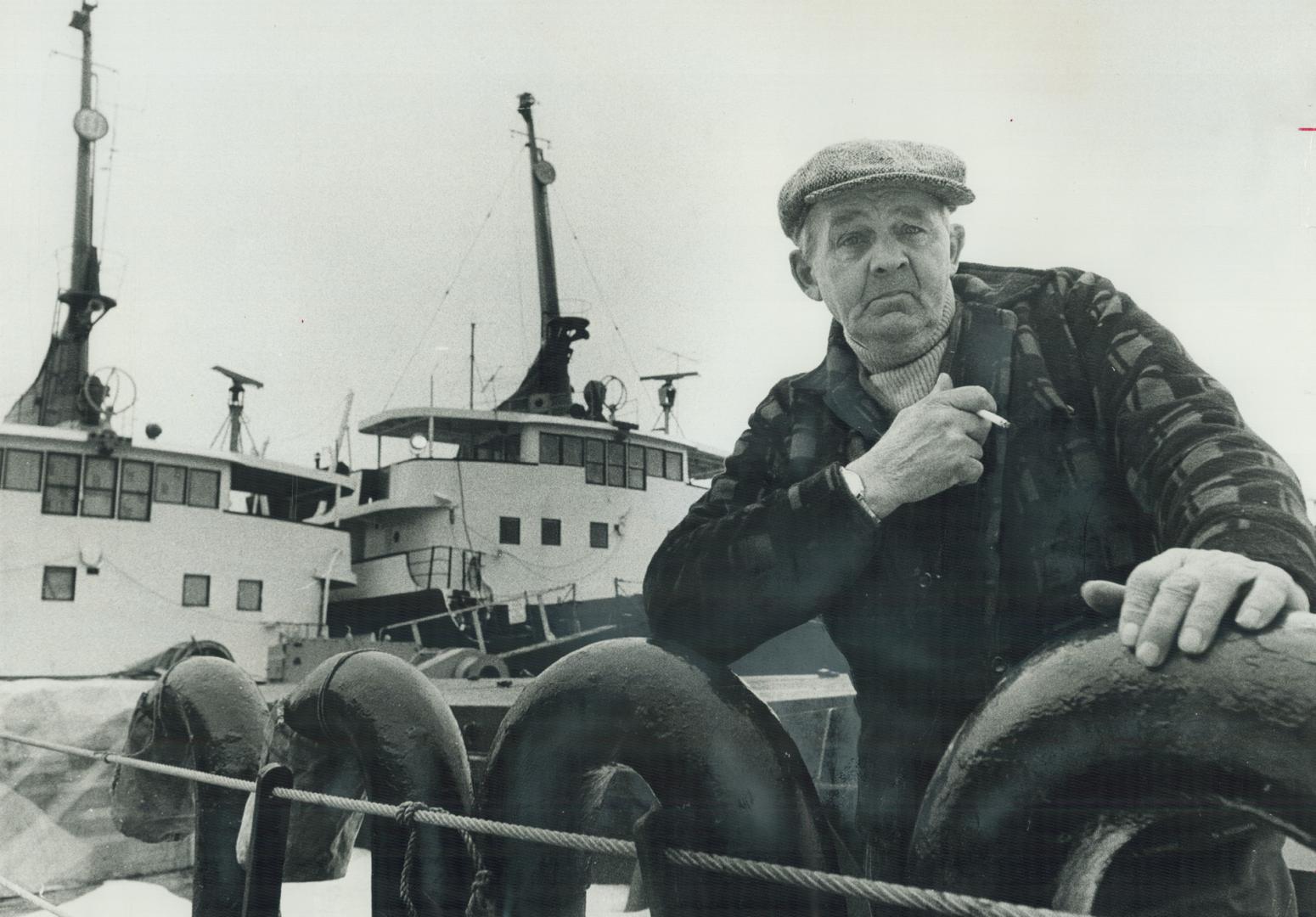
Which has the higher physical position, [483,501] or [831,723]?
[483,501]

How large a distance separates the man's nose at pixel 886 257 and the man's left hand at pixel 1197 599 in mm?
668

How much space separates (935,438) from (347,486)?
77.0 feet

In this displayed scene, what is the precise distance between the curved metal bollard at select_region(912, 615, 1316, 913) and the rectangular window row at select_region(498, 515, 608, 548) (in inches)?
834

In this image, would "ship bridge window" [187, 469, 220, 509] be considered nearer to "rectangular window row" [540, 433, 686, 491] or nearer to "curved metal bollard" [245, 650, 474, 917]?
"rectangular window row" [540, 433, 686, 491]

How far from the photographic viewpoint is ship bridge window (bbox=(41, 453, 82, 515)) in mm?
19062

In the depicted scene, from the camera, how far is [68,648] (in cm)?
1858

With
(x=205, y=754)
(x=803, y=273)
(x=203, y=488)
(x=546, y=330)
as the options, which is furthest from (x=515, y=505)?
(x=803, y=273)

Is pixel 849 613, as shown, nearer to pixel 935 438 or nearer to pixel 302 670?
pixel 935 438

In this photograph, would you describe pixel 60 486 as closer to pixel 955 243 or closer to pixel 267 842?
pixel 267 842

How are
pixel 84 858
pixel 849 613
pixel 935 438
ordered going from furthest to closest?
pixel 84 858 < pixel 849 613 < pixel 935 438

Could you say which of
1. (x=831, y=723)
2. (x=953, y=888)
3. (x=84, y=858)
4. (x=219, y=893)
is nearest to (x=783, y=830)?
(x=953, y=888)

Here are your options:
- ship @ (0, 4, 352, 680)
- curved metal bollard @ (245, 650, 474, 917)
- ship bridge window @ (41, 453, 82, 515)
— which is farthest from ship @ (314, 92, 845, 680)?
curved metal bollard @ (245, 650, 474, 917)

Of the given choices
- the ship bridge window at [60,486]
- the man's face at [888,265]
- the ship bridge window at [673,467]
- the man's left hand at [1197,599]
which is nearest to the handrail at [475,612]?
the ship bridge window at [673,467]

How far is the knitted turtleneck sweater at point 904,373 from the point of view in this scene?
67.1 inches
